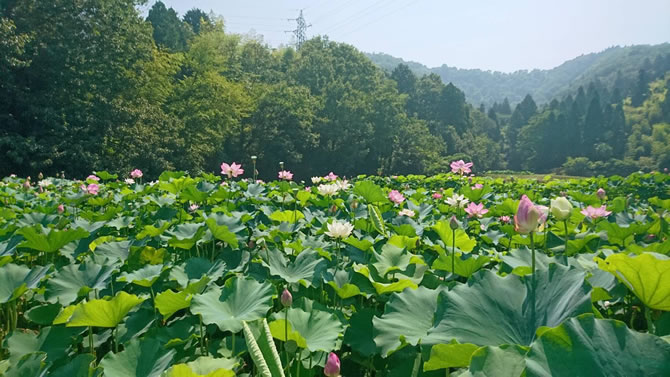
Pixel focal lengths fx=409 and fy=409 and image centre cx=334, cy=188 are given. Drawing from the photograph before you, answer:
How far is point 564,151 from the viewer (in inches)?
2157

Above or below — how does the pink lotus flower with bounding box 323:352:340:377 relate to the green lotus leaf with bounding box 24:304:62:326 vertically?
above

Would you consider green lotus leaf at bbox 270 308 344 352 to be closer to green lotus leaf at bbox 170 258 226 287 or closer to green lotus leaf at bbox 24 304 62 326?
green lotus leaf at bbox 170 258 226 287

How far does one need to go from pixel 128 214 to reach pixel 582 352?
231 cm

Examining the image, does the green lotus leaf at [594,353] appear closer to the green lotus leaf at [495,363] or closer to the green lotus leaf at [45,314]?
the green lotus leaf at [495,363]

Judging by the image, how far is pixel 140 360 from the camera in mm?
935

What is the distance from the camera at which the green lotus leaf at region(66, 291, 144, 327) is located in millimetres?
995

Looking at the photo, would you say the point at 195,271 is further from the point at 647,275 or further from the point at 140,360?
the point at 647,275

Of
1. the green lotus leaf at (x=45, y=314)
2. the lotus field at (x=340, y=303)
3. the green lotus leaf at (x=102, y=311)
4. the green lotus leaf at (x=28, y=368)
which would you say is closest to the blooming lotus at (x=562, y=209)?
the lotus field at (x=340, y=303)

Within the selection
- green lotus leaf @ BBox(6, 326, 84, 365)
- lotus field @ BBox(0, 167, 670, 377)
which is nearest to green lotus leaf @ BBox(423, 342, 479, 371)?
lotus field @ BBox(0, 167, 670, 377)

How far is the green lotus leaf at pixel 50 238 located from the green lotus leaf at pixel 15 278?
0.22m

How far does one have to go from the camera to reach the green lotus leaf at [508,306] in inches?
30.5

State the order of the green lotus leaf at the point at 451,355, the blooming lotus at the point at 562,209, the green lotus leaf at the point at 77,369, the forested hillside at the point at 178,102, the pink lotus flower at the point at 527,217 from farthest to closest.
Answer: the forested hillside at the point at 178,102
the blooming lotus at the point at 562,209
the pink lotus flower at the point at 527,217
the green lotus leaf at the point at 77,369
the green lotus leaf at the point at 451,355

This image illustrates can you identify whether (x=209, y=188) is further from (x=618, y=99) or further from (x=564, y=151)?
(x=618, y=99)

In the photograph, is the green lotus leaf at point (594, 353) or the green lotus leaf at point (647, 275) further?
the green lotus leaf at point (647, 275)
